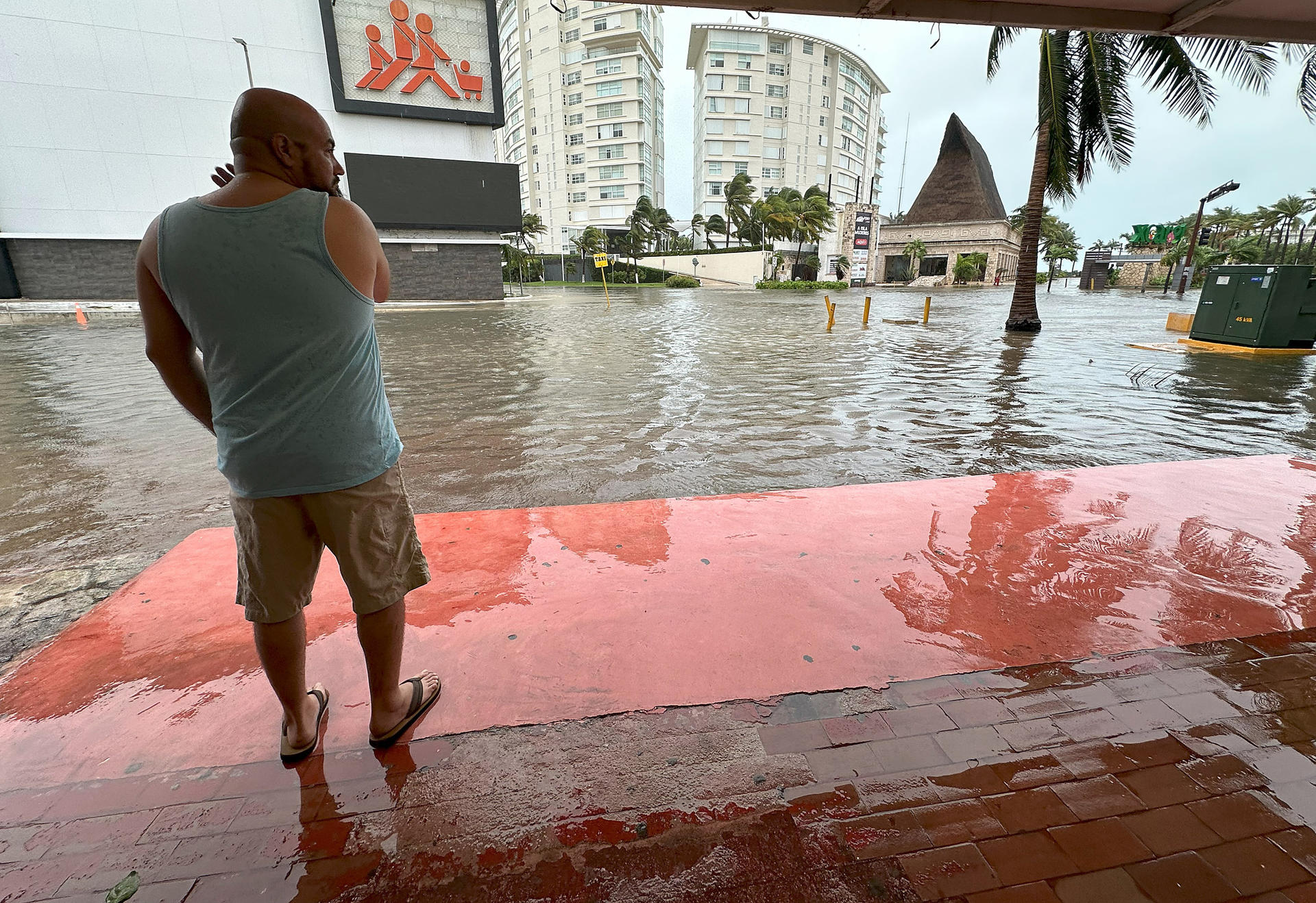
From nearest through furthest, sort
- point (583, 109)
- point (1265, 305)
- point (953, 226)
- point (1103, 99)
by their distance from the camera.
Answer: point (1265, 305), point (1103, 99), point (953, 226), point (583, 109)

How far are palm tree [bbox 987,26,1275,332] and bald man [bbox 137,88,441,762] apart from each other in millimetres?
15147

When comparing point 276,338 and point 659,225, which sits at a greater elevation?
point 659,225

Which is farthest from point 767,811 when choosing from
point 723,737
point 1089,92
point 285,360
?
point 1089,92

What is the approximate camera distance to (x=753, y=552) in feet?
10.1

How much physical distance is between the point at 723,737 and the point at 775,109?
274 ft

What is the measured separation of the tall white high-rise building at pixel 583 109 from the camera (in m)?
67.6

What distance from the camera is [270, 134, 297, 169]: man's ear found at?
57.6 inches

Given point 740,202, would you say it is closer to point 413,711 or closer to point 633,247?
point 633,247

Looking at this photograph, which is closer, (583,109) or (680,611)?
(680,611)

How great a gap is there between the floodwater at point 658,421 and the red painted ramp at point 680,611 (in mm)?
1101

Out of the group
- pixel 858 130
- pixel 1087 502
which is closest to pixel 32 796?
pixel 1087 502

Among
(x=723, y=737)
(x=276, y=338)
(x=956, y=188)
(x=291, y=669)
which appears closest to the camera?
(x=276, y=338)

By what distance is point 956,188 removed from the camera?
67.6m

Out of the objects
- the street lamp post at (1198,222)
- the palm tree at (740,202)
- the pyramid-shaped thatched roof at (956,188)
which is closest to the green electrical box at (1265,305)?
the street lamp post at (1198,222)
